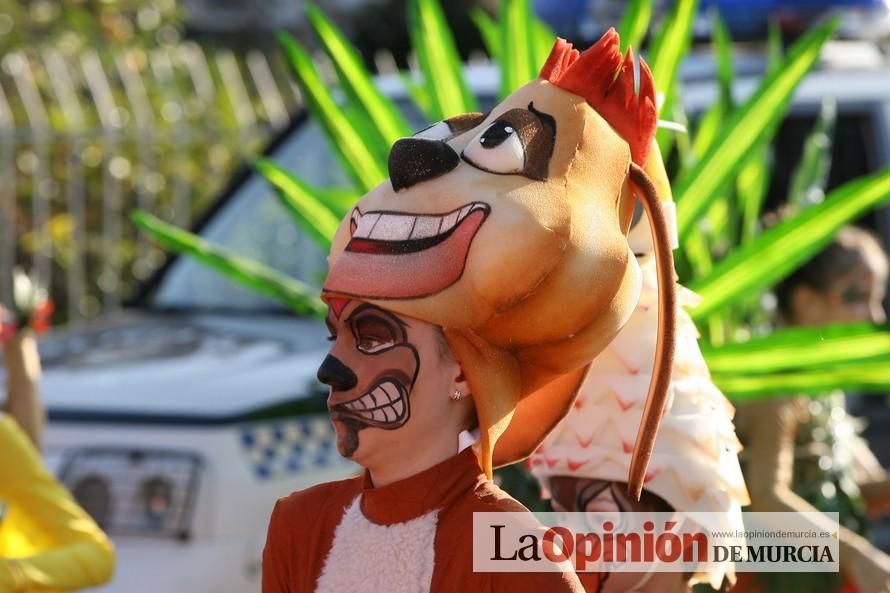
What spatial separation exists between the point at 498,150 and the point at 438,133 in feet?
0.58

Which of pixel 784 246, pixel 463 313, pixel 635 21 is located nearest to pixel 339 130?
pixel 635 21

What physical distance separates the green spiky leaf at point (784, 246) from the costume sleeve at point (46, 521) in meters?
1.22

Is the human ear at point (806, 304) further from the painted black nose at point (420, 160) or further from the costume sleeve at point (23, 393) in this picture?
the painted black nose at point (420, 160)

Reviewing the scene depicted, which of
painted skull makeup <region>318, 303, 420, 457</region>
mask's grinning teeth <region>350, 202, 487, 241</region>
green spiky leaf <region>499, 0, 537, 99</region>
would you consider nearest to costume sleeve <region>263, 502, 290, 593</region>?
painted skull makeup <region>318, 303, 420, 457</region>

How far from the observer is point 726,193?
3.47 m

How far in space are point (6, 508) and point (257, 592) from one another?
1212mm

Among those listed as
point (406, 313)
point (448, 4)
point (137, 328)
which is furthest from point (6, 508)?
point (448, 4)

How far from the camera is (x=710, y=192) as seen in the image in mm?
3094

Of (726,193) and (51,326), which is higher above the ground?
(51,326)

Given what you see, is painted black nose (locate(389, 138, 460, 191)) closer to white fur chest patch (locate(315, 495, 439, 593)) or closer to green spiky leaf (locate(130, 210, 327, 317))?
white fur chest patch (locate(315, 495, 439, 593))

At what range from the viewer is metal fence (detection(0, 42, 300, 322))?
7.91 meters

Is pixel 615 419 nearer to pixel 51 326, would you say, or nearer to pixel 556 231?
pixel 556 231

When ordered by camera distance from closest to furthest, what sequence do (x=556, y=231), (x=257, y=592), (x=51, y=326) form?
(x=556, y=231), (x=257, y=592), (x=51, y=326)

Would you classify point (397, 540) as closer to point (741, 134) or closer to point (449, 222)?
point (449, 222)
